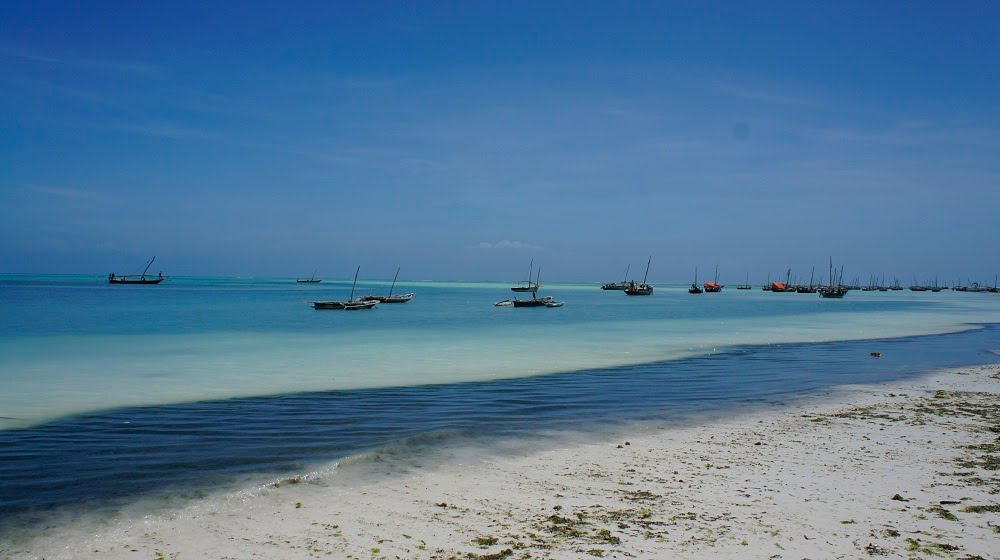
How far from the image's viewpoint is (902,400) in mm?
13953

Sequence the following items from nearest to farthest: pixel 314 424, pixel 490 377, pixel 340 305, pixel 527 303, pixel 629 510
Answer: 1. pixel 629 510
2. pixel 314 424
3. pixel 490 377
4. pixel 340 305
5. pixel 527 303

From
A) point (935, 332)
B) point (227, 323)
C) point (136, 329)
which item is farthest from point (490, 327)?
point (935, 332)

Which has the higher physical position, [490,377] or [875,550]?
[875,550]

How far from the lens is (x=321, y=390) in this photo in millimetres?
15820

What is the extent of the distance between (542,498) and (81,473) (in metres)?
5.93

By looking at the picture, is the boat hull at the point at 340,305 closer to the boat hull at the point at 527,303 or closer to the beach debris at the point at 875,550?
the boat hull at the point at 527,303

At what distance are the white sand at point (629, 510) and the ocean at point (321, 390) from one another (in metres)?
1.16

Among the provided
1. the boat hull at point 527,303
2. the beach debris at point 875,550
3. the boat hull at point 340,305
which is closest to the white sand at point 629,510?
the beach debris at point 875,550

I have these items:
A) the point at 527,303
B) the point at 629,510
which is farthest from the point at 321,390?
the point at 527,303

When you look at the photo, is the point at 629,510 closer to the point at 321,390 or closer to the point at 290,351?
the point at 321,390

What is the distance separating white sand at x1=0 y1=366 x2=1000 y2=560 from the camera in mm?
5750

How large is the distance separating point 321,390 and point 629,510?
35.2 ft

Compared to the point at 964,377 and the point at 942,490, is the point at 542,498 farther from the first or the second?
the point at 964,377

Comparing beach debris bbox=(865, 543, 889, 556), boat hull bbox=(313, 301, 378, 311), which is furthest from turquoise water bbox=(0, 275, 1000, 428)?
beach debris bbox=(865, 543, 889, 556)
